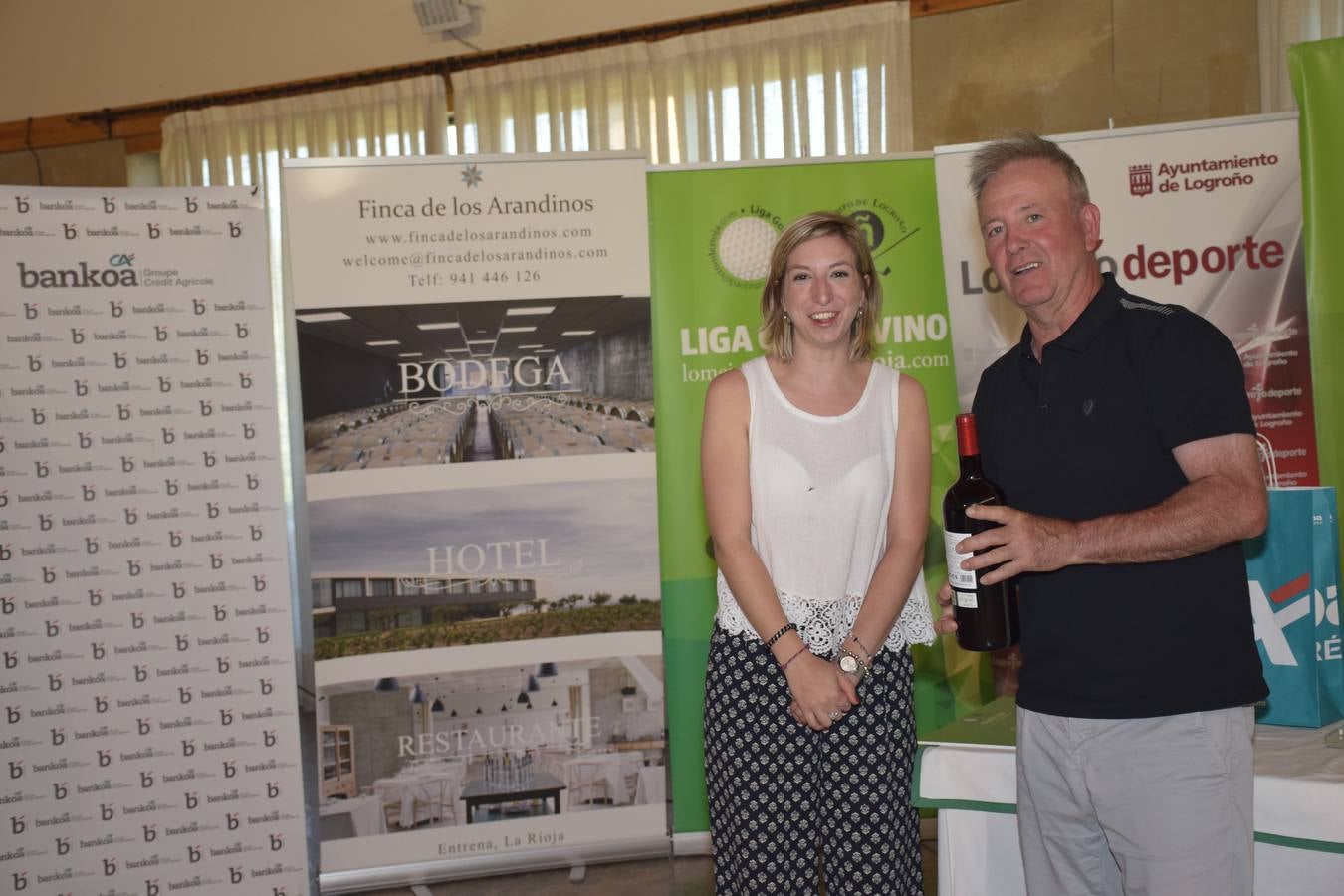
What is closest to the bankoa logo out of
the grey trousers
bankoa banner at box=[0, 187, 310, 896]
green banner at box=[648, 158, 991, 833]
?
bankoa banner at box=[0, 187, 310, 896]

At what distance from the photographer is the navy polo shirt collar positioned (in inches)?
64.1

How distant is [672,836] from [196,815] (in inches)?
56.5

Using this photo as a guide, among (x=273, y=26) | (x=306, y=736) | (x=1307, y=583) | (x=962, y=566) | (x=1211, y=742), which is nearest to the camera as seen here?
(x=1211, y=742)

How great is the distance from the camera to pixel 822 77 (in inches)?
193

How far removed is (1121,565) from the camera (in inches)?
62.1

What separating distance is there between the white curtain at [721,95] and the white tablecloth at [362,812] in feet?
10.7

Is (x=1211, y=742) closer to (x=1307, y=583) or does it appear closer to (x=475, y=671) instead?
(x=1307, y=583)

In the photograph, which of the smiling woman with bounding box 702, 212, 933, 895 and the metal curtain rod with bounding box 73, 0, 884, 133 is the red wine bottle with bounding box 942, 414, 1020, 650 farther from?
the metal curtain rod with bounding box 73, 0, 884, 133

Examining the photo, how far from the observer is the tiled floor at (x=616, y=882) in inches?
125

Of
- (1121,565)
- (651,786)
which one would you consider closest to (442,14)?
(651,786)

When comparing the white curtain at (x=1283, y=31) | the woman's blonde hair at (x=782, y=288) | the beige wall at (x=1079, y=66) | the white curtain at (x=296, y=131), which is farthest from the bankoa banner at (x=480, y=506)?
the white curtain at (x=1283, y=31)

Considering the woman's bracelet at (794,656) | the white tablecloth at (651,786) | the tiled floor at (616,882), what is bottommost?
the tiled floor at (616,882)

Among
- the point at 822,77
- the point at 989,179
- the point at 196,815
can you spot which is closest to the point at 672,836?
the point at 196,815

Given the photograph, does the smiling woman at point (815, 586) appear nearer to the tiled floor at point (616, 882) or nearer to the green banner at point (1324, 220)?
the tiled floor at point (616, 882)
